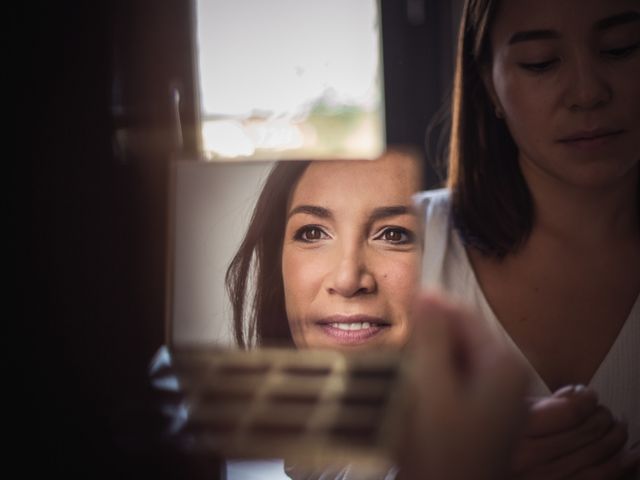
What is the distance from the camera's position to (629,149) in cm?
50

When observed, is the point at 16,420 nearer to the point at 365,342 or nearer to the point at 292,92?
the point at 365,342

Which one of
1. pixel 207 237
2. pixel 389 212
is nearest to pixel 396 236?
pixel 389 212

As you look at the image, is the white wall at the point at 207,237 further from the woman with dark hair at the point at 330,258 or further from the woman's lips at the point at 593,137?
the woman's lips at the point at 593,137

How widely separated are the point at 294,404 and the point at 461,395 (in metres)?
0.10

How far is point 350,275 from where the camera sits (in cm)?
40

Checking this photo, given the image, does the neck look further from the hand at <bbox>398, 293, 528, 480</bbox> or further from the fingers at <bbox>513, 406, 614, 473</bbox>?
the hand at <bbox>398, 293, 528, 480</bbox>

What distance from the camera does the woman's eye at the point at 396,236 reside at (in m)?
0.38

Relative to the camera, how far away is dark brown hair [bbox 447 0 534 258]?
589 millimetres

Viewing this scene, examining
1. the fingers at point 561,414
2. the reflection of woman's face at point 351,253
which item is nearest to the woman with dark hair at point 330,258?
the reflection of woman's face at point 351,253

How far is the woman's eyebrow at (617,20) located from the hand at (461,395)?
0.34 metres

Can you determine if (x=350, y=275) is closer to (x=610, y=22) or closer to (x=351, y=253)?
(x=351, y=253)

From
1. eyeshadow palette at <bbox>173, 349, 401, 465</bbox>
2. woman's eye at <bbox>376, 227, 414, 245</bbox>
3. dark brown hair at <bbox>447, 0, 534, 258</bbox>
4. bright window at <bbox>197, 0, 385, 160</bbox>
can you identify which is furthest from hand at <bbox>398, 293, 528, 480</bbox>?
dark brown hair at <bbox>447, 0, 534, 258</bbox>

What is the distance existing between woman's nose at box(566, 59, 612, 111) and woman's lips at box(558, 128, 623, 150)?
0.02 m

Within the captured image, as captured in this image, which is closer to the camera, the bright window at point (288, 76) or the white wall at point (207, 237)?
the white wall at point (207, 237)
